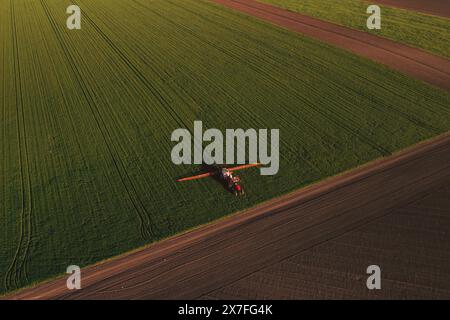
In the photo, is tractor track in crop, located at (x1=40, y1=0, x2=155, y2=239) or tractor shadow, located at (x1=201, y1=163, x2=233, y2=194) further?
tractor shadow, located at (x1=201, y1=163, x2=233, y2=194)

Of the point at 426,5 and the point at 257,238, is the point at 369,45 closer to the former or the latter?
the point at 426,5

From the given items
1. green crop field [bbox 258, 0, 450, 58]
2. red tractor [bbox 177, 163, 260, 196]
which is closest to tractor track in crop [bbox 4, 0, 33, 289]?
red tractor [bbox 177, 163, 260, 196]

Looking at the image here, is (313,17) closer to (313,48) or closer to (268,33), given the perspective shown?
(268,33)

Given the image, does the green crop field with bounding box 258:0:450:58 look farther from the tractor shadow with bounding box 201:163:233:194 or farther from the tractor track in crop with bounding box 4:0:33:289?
the tractor track in crop with bounding box 4:0:33:289

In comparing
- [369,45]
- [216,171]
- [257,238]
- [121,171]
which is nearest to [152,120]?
[121,171]

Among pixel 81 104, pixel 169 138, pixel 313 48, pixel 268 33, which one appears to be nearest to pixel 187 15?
pixel 268 33

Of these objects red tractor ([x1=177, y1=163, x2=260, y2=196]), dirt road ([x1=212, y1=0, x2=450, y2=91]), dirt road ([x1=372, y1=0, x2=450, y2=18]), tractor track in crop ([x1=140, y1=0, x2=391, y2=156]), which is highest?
dirt road ([x1=372, y1=0, x2=450, y2=18])
